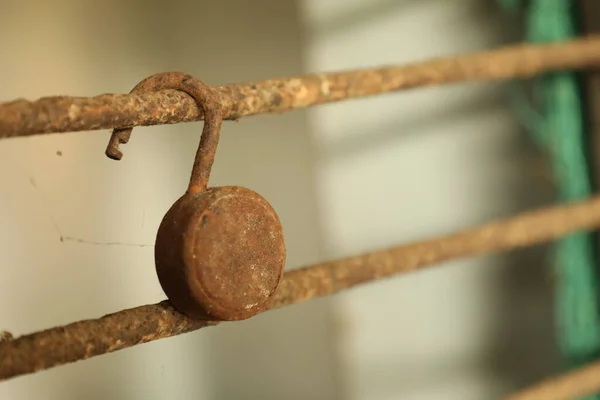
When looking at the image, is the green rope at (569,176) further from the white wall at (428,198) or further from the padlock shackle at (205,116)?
the padlock shackle at (205,116)

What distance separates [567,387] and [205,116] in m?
0.41

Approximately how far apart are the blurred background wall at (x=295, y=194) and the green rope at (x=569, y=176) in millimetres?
137

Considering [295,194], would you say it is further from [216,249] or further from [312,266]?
[216,249]

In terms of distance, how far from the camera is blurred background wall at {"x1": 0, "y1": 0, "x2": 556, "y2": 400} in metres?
0.38

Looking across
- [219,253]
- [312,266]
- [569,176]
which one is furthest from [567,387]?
[219,253]

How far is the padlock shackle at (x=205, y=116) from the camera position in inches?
12.2

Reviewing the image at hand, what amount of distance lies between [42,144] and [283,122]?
342mm

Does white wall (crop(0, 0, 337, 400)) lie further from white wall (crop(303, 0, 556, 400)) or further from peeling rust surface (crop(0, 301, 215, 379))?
white wall (crop(303, 0, 556, 400))

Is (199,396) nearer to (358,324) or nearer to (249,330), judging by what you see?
(249,330)

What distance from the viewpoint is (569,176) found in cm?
65

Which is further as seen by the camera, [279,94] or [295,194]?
[295,194]

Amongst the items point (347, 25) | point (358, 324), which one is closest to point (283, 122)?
point (347, 25)

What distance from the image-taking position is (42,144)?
0.38 m

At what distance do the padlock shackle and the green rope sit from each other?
42 centimetres
